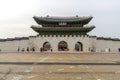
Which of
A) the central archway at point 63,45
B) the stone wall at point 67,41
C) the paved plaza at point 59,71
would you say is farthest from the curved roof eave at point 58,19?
the paved plaza at point 59,71

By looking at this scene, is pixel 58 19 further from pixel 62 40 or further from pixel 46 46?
pixel 46 46

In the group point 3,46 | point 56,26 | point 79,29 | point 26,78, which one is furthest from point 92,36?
point 26,78

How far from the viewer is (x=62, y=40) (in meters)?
89.1

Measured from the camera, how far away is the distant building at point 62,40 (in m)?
88.2

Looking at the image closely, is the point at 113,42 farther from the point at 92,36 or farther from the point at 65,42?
the point at 65,42

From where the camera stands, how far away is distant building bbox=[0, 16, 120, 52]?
88250 mm

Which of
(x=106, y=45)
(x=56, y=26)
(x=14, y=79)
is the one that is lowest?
(x=14, y=79)

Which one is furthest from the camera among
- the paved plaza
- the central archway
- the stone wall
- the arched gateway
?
the central archway

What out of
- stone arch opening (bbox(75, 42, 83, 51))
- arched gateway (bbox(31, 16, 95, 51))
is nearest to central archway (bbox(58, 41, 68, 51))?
arched gateway (bbox(31, 16, 95, 51))

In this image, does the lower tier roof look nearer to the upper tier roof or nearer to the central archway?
the upper tier roof

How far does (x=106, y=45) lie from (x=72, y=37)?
9680 mm

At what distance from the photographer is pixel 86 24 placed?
302 ft

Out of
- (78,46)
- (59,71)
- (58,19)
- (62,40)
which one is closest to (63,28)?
(62,40)

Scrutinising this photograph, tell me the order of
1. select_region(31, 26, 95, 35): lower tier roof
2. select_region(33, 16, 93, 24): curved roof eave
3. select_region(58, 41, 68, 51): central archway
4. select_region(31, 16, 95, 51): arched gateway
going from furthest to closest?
select_region(58, 41, 68, 51): central archway, select_region(33, 16, 93, 24): curved roof eave, select_region(31, 16, 95, 51): arched gateway, select_region(31, 26, 95, 35): lower tier roof
